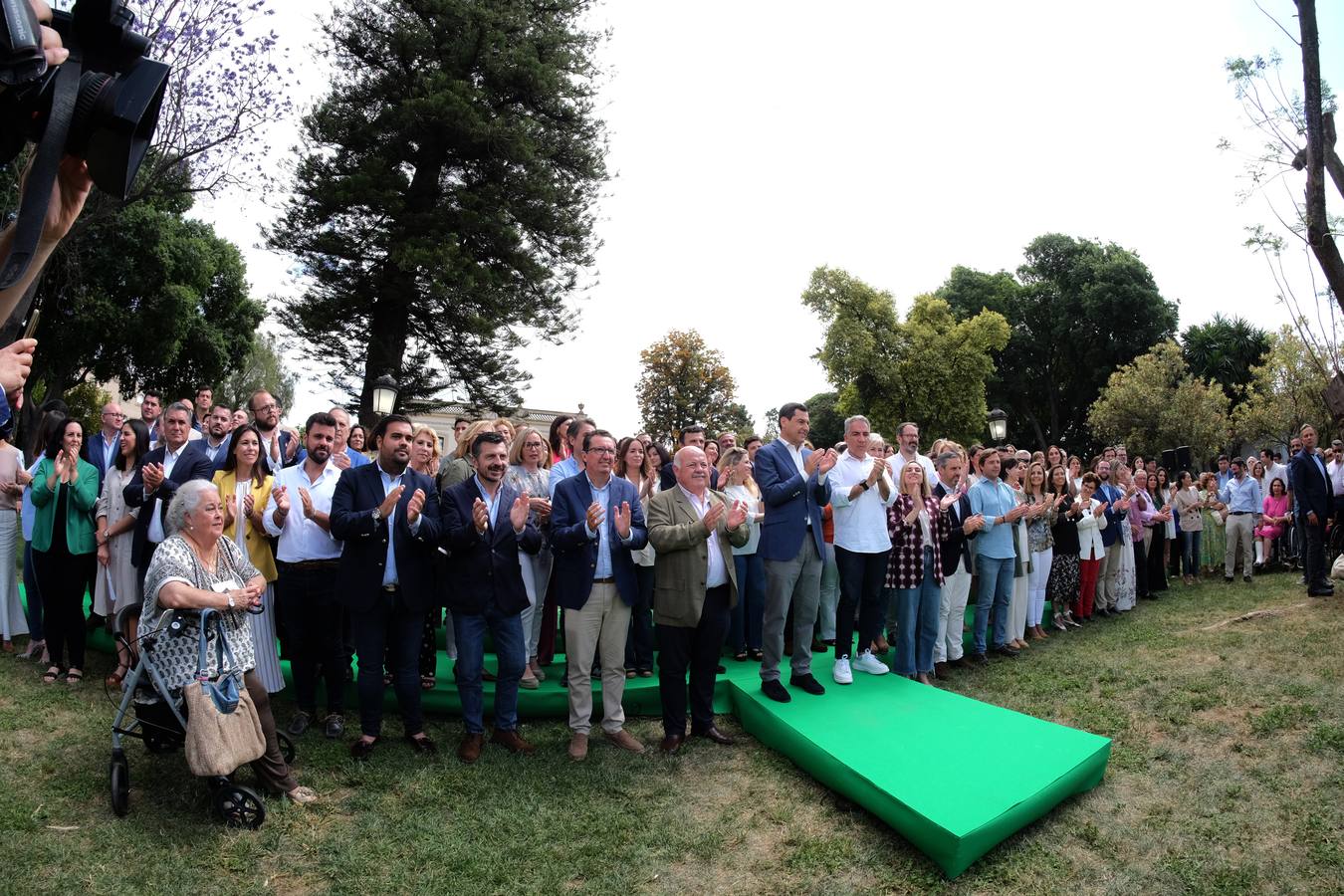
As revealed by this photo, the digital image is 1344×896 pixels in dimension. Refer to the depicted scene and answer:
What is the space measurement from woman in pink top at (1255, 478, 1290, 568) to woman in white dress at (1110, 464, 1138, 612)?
3154 mm

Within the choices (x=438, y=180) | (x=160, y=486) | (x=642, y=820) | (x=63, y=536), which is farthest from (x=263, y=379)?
(x=642, y=820)

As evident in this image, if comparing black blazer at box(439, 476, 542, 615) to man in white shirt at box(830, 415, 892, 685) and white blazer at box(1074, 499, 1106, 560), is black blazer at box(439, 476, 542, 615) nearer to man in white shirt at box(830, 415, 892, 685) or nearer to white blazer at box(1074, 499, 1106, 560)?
man in white shirt at box(830, 415, 892, 685)

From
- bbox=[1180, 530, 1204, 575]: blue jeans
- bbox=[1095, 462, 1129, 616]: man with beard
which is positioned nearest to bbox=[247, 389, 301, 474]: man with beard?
bbox=[1095, 462, 1129, 616]: man with beard

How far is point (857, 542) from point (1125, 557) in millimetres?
6045

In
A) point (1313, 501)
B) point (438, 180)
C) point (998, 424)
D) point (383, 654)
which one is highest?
point (438, 180)

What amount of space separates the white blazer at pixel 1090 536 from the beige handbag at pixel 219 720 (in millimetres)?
8805

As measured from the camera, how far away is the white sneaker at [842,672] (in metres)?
5.99

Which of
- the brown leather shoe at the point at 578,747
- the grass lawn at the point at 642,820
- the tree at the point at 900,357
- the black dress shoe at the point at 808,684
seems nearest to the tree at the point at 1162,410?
the tree at the point at 900,357

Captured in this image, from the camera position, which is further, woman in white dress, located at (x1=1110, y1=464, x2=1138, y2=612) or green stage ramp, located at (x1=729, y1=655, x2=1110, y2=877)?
woman in white dress, located at (x1=1110, y1=464, x2=1138, y2=612)

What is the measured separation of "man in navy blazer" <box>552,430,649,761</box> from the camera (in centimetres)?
517

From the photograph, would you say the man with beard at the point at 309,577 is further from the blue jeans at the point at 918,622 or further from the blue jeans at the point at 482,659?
the blue jeans at the point at 918,622

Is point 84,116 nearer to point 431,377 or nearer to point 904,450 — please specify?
point 904,450

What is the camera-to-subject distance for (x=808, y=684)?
581 cm

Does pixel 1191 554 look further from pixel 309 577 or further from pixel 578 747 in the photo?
pixel 309 577
